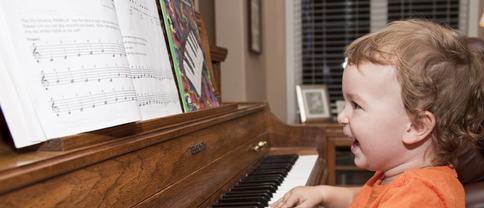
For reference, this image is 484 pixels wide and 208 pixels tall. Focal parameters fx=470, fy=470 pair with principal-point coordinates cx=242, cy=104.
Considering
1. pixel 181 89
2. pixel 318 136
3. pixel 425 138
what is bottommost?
pixel 318 136

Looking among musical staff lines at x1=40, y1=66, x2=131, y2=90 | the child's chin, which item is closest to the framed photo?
the child's chin

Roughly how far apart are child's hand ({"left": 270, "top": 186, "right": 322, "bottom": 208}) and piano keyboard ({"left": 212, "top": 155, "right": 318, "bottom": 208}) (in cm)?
6

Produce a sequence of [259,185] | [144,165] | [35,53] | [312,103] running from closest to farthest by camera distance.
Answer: [35,53], [144,165], [259,185], [312,103]

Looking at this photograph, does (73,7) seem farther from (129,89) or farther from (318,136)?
(318,136)

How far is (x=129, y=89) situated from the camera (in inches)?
34.2

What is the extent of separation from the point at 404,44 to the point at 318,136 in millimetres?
1312

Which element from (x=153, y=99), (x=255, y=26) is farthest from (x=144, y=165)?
(x=255, y=26)

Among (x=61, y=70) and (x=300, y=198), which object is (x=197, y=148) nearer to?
(x=300, y=198)

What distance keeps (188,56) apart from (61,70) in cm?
76

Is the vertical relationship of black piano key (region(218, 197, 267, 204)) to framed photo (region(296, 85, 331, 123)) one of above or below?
above

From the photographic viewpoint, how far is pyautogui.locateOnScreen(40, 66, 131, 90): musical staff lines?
730 mm

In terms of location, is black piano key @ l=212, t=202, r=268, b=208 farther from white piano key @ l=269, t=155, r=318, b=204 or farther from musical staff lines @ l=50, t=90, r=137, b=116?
musical staff lines @ l=50, t=90, r=137, b=116

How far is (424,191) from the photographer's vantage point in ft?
3.30

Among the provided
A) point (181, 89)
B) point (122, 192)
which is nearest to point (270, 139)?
point (181, 89)
